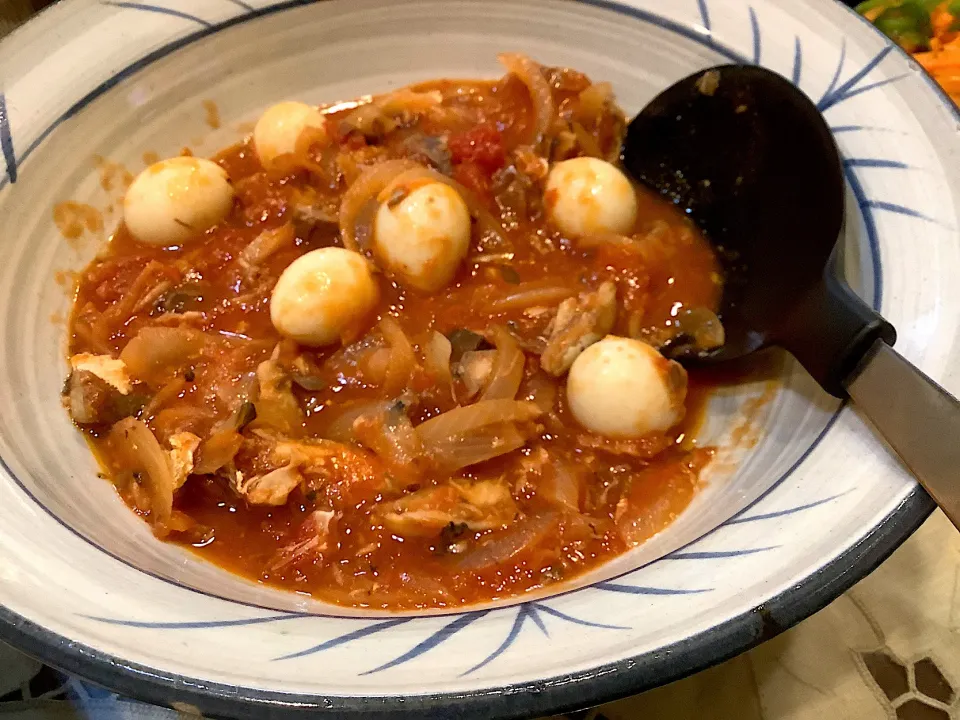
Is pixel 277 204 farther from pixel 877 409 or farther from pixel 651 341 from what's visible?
pixel 877 409

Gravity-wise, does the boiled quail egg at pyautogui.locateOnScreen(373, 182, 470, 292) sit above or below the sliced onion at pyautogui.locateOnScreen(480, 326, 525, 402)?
above

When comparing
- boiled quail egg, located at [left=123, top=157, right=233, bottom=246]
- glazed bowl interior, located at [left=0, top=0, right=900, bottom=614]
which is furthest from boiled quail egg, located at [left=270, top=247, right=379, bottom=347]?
glazed bowl interior, located at [left=0, top=0, right=900, bottom=614]

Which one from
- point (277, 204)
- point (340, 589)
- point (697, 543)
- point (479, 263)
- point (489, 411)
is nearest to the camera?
point (697, 543)

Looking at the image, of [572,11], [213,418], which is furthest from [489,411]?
[572,11]

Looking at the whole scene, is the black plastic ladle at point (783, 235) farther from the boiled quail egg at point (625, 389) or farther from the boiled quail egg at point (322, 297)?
the boiled quail egg at point (322, 297)

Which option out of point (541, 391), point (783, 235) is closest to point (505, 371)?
point (541, 391)

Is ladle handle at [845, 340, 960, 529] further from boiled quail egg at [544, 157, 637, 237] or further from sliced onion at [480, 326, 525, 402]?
boiled quail egg at [544, 157, 637, 237]

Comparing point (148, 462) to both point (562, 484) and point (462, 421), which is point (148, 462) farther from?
point (562, 484)
